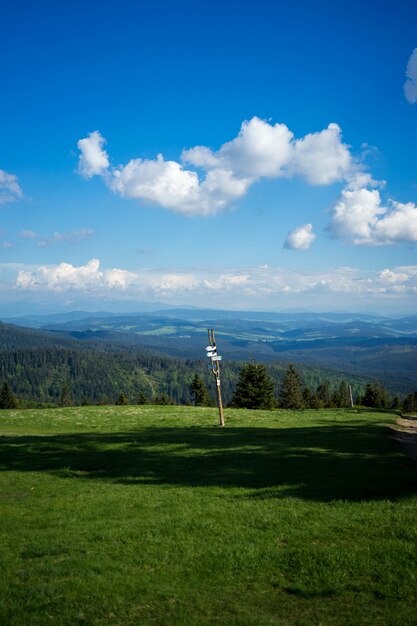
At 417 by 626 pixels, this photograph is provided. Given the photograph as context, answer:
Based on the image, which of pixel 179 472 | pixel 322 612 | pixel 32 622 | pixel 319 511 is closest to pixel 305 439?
pixel 179 472

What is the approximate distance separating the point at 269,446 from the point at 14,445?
13.6 meters

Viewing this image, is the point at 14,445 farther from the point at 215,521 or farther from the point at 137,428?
the point at 215,521

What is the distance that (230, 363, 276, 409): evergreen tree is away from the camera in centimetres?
7956

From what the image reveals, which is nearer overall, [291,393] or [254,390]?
[254,390]

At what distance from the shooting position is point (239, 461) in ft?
58.7

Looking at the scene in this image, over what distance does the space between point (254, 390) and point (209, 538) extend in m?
71.2

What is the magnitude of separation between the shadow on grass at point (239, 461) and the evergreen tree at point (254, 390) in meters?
53.0

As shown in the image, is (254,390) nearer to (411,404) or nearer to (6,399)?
(411,404)

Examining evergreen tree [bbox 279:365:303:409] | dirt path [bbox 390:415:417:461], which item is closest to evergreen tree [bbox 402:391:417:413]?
evergreen tree [bbox 279:365:303:409]

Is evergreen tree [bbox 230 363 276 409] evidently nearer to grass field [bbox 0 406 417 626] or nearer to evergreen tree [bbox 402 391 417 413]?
evergreen tree [bbox 402 391 417 413]

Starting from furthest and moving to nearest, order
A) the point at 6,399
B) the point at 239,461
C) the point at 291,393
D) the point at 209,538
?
1. the point at 291,393
2. the point at 6,399
3. the point at 239,461
4. the point at 209,538

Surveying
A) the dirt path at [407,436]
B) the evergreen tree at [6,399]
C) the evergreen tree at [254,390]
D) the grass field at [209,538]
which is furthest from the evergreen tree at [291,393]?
the grass field at [209,538]

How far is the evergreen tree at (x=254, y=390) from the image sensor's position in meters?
79.6

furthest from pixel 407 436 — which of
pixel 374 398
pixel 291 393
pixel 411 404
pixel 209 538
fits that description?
pixel 411 404
